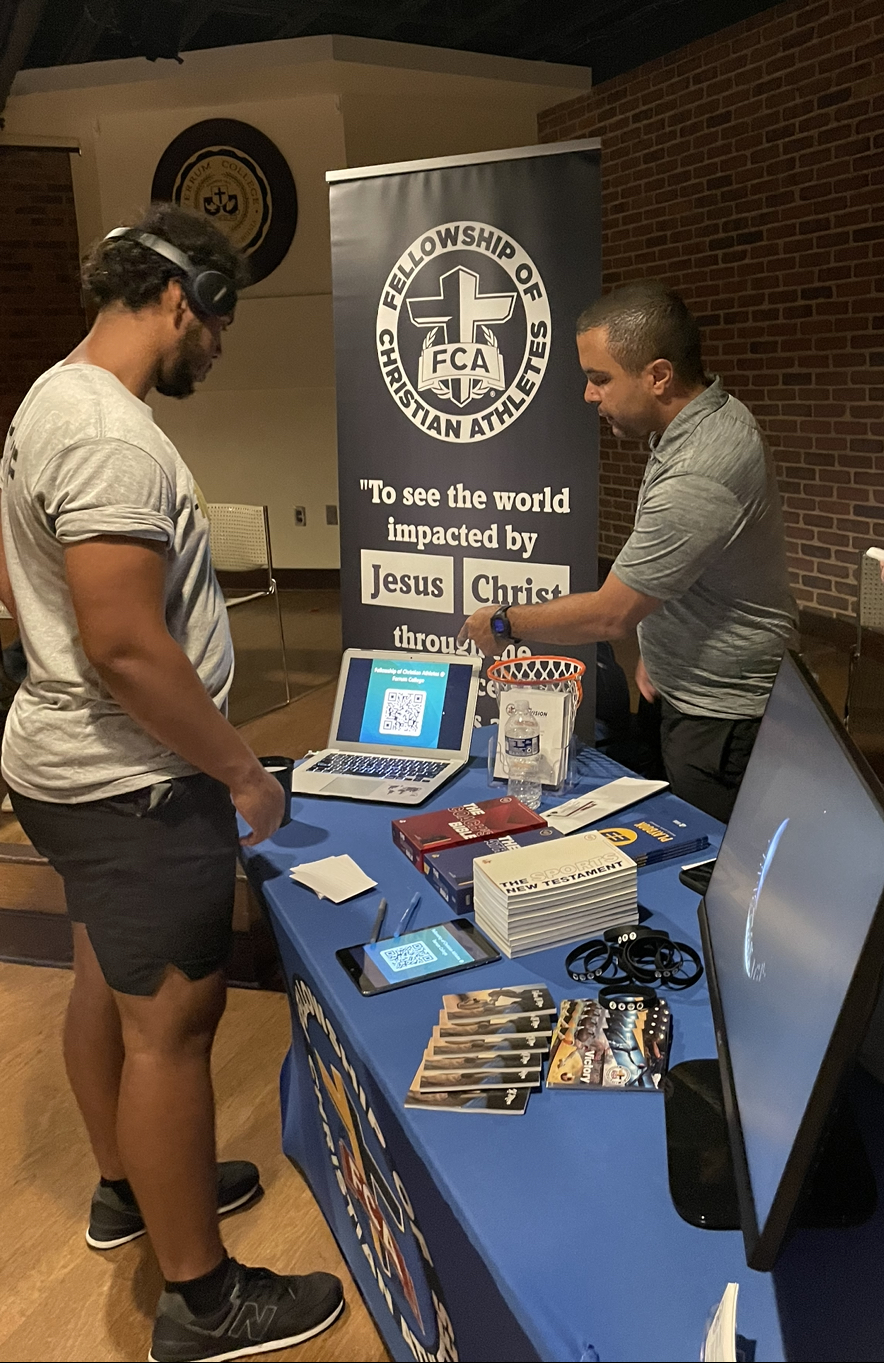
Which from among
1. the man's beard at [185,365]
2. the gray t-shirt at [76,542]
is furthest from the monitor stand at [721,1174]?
the man's beard at [185,365]

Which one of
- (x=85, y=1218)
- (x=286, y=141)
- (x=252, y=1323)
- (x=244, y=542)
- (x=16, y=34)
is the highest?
(x=16, y=34)

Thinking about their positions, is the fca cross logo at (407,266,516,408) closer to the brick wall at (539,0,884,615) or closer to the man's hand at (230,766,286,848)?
the man's hand at (230,766,286,848)

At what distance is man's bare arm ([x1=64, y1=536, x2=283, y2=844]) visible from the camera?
1158mm

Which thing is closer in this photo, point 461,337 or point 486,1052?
point 486,1052

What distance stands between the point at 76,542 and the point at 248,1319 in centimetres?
107

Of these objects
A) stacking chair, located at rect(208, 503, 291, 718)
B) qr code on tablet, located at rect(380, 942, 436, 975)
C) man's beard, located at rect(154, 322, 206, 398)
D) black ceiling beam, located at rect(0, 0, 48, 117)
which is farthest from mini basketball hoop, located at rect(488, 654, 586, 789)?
black ceiling beam, located at rect(0, 0, 48, 117)

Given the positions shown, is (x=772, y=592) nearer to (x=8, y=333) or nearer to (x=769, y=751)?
(x=769, y=751)

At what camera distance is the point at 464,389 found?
233 cm

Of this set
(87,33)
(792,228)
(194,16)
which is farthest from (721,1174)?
(87,33)

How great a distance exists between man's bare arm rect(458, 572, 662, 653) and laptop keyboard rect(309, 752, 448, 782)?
0.94ft

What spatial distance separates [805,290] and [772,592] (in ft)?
11.4

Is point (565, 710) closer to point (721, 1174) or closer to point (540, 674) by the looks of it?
point (540, 674)

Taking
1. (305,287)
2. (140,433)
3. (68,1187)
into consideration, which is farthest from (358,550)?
(305,287)

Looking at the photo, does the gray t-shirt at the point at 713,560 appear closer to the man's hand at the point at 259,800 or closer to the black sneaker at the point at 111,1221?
the man's hand at the point at 259,800
